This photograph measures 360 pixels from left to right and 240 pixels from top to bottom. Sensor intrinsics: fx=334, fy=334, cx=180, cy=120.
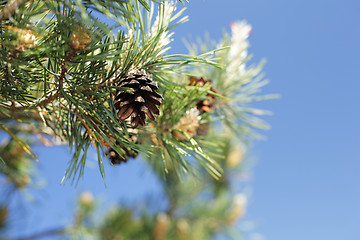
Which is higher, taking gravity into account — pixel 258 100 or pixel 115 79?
pixel 258 100

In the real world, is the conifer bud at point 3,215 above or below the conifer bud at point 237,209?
below

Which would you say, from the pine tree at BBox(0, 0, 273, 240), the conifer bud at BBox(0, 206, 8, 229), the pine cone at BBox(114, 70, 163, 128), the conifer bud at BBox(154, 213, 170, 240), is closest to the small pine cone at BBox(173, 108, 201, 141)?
the pine tree at BBox(0, 0, 273, 240)

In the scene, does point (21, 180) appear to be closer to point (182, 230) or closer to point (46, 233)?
point (46, 233)

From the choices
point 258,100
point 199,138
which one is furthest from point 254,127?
point 199,138

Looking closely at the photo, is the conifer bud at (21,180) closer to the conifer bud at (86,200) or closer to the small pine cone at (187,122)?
the conifer bud at (86,200)

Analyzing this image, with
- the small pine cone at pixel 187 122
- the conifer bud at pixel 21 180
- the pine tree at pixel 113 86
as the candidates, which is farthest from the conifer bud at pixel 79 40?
the conifer bud at pixel 21 180

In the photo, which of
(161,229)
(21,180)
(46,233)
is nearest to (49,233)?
(46,233)

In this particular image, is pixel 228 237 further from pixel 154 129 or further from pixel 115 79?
pixel 115 79
